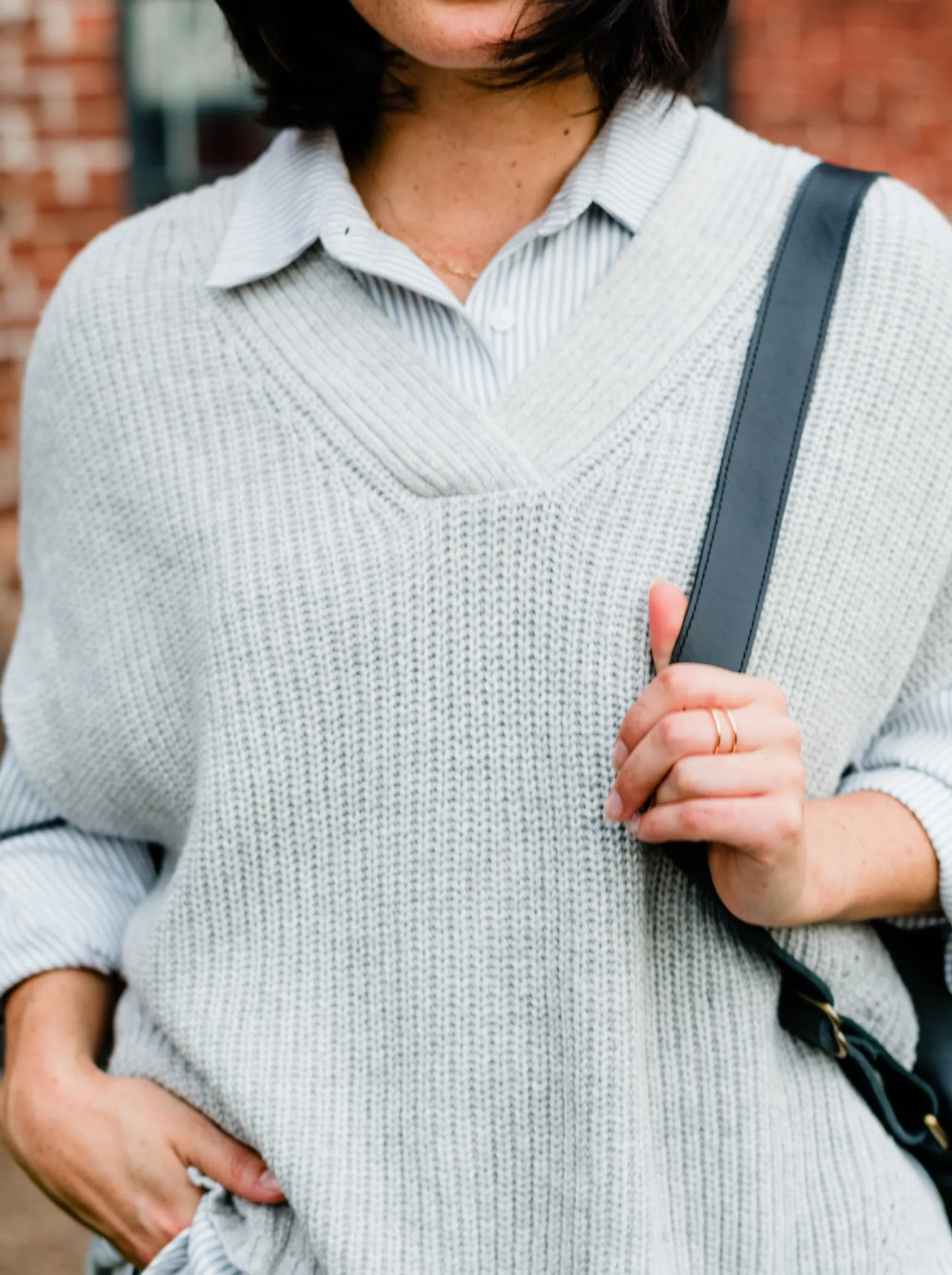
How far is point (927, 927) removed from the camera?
140 centimetres

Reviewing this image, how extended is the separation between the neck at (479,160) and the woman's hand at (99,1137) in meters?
0.87

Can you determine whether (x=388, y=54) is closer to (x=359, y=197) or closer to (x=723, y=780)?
(x=359, y=197)

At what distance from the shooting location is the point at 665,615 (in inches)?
45.9

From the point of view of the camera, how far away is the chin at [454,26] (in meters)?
1.24

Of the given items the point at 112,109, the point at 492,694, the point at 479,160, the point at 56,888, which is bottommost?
the point at 56,888

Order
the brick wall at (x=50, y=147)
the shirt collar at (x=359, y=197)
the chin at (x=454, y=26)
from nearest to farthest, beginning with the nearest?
the chin at (x=454, y=26) → the shirt collar at (x=359, y=197) → the brick wall at (x=50, y=147)

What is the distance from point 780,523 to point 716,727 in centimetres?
21

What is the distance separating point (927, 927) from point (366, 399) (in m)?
0.78

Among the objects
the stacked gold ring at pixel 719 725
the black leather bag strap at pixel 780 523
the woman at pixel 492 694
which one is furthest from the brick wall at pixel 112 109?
the stacked gold ring at pixel 719 725

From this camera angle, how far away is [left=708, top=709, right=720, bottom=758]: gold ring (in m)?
1.11

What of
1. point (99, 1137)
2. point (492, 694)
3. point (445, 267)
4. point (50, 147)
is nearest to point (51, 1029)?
point (99, 1137)

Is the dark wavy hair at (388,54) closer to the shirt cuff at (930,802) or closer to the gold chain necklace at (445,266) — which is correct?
the gold chain necklace at (445,266)

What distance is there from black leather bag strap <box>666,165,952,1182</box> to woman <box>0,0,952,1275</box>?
23 mm

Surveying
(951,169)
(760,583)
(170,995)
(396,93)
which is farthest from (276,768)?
(951,169)
